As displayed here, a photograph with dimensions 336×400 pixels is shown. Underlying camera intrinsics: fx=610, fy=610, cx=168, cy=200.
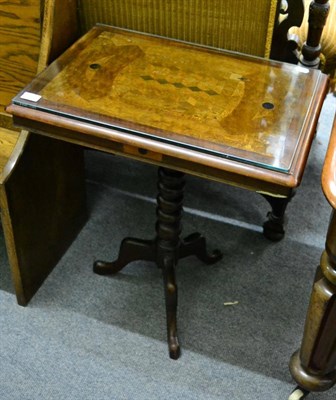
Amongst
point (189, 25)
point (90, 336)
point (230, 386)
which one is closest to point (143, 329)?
point (90, 336)

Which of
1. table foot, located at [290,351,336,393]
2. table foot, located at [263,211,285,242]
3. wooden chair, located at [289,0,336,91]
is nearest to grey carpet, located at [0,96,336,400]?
table foot, located at [263,211,285,242]

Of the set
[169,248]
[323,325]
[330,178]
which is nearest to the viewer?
[330,178]

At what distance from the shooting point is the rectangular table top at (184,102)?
1.24 m

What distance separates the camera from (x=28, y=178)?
1587 millimetres

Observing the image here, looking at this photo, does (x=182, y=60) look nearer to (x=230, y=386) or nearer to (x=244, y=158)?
(x=244, y=158)

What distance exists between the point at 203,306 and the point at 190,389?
28cm

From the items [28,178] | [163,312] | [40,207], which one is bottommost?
[163,312]

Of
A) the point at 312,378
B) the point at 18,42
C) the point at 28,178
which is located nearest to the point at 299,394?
the point at 312,378

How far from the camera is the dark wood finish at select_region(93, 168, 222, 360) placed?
1581 mm

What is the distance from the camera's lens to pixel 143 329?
1.71 m

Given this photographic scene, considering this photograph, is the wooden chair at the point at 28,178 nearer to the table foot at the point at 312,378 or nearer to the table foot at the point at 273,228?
the table foot at the point at 273,228

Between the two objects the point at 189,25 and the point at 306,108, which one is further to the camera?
the point at 189,25

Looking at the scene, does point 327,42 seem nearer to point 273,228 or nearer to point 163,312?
point 273,228

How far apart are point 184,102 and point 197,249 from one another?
60cm
